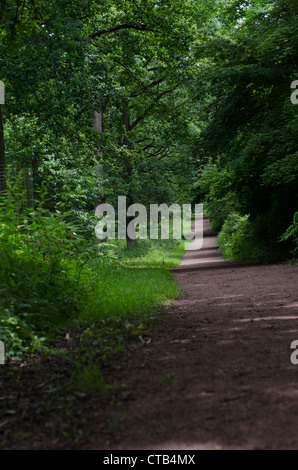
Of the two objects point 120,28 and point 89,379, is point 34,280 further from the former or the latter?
point 120,28

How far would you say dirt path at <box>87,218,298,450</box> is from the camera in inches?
120

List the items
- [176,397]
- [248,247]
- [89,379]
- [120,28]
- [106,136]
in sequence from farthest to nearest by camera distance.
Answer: [248,247] → [120,28] → [106,136] → [89,379] → [176,397]

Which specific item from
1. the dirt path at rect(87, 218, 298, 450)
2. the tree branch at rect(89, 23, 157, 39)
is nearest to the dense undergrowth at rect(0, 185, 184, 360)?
the dirt path at rect(87, 218, 298, 450)

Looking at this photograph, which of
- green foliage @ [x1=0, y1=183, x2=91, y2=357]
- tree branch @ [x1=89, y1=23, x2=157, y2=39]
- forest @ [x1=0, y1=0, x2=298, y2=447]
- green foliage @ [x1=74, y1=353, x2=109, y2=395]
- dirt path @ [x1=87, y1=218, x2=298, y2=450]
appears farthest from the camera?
tree branch @ [x1=89, y1=23, x2=157, y2=39]

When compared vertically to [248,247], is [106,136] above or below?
above

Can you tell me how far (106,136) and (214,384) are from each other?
1471 cm

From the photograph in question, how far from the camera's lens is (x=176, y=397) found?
3.72 m

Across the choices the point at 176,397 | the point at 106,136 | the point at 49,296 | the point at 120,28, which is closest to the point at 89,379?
the point at 176,397

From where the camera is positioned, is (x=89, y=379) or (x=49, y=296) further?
(x=49, y=296)

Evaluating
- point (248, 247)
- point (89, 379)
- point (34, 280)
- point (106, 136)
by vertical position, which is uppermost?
point (106, 136)

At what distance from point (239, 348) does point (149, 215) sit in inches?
1138

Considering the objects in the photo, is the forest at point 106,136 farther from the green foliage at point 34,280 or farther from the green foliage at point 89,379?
the green foliage at point 89,379

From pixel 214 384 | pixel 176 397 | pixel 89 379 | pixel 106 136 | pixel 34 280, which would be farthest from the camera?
pixel 106 136

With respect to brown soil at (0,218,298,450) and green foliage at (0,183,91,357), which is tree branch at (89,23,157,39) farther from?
brown soil at (0,218,298,450)
